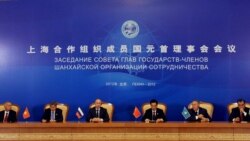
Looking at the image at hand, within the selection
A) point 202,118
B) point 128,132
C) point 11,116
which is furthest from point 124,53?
point 128,132

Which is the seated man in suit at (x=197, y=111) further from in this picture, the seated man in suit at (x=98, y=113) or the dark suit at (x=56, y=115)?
the dark suit at (x=56, y=115)

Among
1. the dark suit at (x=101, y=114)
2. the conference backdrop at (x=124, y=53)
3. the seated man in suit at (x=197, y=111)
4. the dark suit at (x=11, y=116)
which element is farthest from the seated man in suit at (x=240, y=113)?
the dark suit at (x=11, y=116)

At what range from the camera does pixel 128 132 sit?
5.16 meters

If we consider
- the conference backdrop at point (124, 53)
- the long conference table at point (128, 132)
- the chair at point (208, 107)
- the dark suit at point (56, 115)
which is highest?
the conference backdrop at point (124, 53)

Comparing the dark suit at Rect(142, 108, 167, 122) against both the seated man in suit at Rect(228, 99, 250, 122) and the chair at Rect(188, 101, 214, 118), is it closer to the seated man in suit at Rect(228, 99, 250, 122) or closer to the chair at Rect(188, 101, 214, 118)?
the chair at Rect(188, 101, 214, 118)

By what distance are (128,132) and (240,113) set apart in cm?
219

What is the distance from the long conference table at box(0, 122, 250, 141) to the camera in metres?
5.04

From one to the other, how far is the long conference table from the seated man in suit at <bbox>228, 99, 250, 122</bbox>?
46.8 inches

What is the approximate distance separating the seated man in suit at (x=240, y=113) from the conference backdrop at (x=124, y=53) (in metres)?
0.74

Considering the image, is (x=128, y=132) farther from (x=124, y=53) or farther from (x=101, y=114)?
(x=124, y=53)

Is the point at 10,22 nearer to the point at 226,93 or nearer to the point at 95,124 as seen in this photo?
the point at 95,124

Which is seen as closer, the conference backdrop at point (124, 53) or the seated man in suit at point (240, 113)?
the seated man in suit at point (240, 113)

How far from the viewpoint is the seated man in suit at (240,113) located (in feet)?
20.4

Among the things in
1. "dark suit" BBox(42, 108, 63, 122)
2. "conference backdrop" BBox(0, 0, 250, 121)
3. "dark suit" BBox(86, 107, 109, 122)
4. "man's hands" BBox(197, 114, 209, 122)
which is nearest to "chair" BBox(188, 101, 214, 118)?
"conference backdrop" BBox(0, 0, 250, 121)
